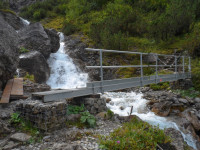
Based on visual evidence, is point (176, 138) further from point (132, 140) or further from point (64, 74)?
point (64, 74)

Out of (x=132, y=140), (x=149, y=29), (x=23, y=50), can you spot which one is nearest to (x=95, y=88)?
(x=132, y=140)

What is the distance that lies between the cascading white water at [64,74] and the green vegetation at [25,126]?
6.55 metres

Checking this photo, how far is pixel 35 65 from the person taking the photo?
33.6 ft

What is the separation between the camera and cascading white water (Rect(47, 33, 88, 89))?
11.2 metres

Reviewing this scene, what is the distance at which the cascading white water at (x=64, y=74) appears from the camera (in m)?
11.2

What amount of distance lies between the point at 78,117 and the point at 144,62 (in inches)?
392

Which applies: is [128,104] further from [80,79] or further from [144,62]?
[144,62]

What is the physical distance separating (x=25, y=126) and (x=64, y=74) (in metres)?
8.29

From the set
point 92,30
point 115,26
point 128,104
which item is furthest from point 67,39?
→ point 128,104

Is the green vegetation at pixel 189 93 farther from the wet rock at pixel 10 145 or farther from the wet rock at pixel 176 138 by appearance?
the wet rock at pixel 10 145

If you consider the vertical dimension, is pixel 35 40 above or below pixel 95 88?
above

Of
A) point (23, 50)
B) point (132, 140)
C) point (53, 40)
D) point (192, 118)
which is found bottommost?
point (192, 118)

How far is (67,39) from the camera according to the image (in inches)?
709

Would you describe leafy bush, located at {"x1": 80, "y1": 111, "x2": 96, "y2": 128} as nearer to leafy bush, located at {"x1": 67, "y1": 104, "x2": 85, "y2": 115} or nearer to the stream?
leafy bush, located at {"x1": 67, "y1": 104, "x2": 85, "y2": 115}
